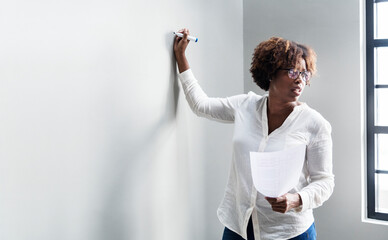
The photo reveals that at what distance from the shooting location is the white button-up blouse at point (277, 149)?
1.34m

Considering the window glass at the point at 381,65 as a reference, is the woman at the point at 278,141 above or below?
below

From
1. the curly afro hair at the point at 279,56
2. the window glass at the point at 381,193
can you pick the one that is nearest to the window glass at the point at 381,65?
the window glass at the point at 381,193

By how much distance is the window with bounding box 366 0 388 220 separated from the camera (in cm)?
216

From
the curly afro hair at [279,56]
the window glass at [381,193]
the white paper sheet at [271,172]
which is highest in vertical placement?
the curly afro hair at [279,56]

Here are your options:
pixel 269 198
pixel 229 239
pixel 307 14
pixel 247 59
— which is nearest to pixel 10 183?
pixel 269 198

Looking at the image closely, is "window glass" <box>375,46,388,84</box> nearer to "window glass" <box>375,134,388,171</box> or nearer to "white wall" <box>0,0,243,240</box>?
"window glass" <box>375,134,388,171</box>

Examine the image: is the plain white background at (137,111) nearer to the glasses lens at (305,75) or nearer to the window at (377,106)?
the window at (377,106)

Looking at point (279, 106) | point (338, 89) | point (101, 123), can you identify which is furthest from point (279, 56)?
point (338, 89)

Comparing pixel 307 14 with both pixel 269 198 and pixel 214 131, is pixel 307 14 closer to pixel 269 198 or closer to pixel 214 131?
pixel 214 131

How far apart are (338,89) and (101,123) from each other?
4.98ft

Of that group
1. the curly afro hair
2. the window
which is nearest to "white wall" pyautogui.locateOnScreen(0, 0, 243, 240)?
the curly afro hair

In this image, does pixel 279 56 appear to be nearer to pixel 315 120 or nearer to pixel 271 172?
pixel 315 120

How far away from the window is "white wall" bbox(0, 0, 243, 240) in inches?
39.7

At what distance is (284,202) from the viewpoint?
121 centimetres
